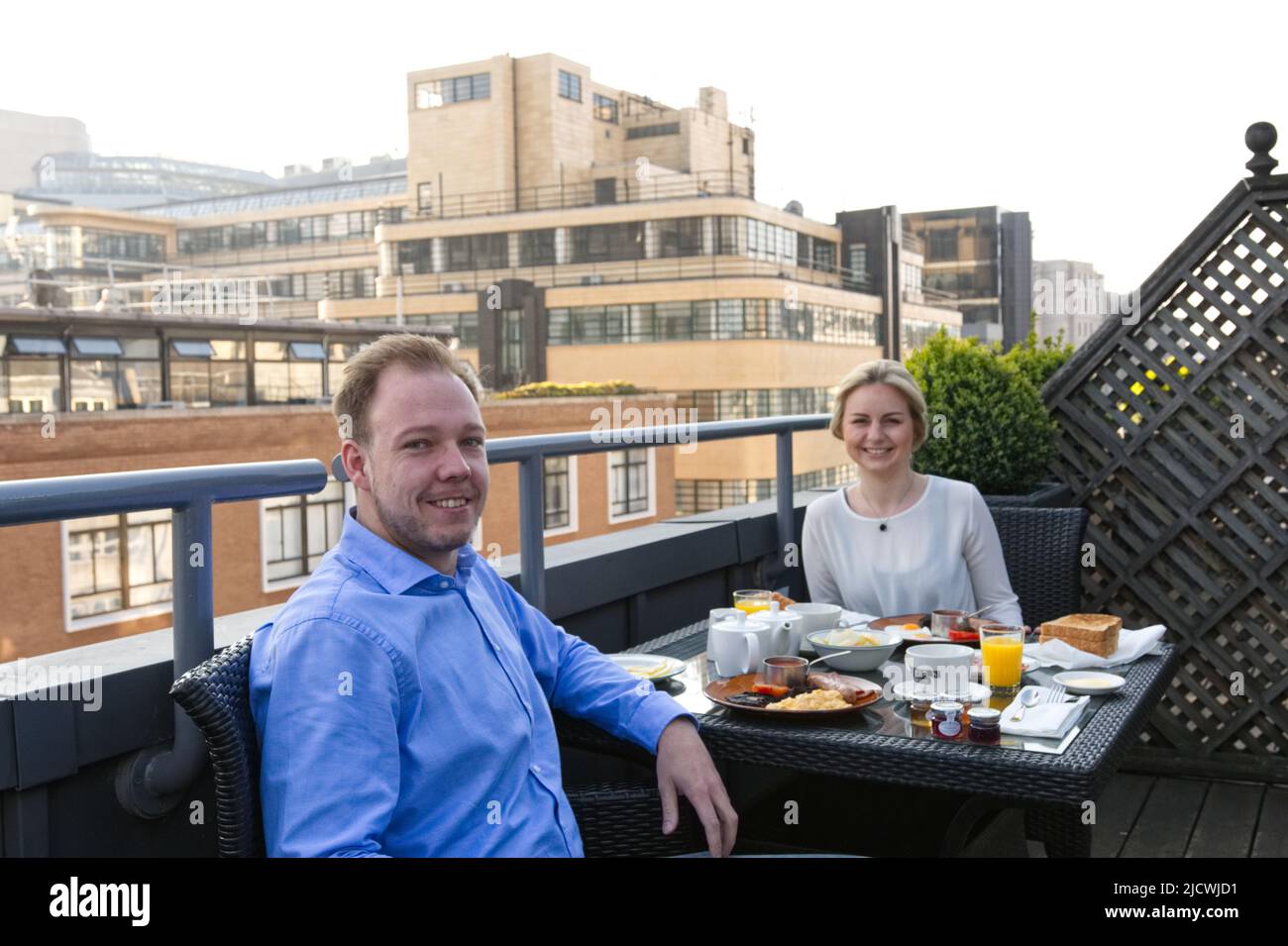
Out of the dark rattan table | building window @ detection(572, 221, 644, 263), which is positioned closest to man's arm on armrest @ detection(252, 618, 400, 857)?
the dark rattan table

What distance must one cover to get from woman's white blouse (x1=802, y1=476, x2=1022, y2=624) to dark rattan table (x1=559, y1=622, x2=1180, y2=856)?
87 cm

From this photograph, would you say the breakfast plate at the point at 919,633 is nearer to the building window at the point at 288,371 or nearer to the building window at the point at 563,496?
the building window at the point at 563,496

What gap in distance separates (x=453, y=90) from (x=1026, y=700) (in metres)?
63.5

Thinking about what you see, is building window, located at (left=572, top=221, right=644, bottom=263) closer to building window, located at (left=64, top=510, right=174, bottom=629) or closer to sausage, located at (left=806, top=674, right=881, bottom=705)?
building window, located at (left=64, top=510, right=174, bottom=629)

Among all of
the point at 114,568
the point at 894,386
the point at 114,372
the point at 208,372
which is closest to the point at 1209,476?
the point at 894,386

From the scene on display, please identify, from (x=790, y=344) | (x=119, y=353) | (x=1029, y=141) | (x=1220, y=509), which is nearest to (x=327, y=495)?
(x=119, y=353)

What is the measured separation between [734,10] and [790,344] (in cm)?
4442

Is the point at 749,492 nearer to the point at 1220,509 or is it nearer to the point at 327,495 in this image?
the point at 327,495

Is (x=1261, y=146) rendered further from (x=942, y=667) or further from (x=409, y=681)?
(x=409, y=681)

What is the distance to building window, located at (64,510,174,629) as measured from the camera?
28594mm

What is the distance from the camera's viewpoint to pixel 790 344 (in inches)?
2025
